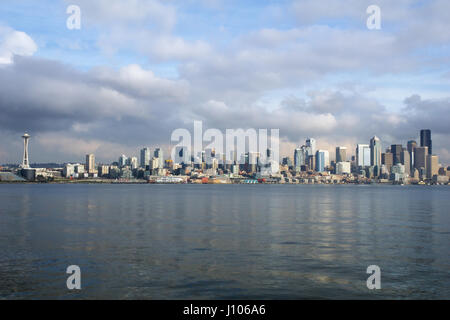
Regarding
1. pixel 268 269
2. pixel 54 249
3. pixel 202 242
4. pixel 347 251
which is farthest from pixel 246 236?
pixel 54 249

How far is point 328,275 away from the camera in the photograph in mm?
29453

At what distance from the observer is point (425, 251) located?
127ft

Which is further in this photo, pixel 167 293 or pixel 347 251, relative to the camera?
pixel 347 251

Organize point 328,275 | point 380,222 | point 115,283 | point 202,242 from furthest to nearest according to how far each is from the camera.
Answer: point 380,222 → point 202,242 → point 328,275 → point 115,283

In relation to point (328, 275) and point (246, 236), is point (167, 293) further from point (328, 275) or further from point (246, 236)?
point (246, 236)

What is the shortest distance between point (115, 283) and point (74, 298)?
333 cm

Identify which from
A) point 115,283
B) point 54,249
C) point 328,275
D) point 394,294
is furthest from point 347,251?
point 54,249

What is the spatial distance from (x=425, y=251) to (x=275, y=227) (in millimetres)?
20760
